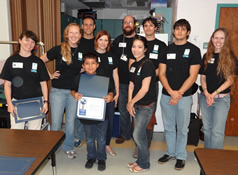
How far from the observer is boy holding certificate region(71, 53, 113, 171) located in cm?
231

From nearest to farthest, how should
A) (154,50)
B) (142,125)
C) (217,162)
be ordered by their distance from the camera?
1. (217,162)
2. (142,125)
3. (154,50)

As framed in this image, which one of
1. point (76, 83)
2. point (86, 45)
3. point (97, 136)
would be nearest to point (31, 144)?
point (76, 83)

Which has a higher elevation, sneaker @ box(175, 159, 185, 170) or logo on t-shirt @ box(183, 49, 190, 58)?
logo on t-shirt @ box(183, 49, 190, 58)

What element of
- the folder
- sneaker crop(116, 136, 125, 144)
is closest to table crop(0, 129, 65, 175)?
the folder

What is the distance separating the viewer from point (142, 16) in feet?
25.1

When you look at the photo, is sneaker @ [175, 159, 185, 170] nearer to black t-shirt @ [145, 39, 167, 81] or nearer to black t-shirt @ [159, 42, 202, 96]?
black t-shirt @ [159, 42, 202, 96]

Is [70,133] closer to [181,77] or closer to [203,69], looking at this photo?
[181,77]

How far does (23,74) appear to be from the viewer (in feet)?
7.29

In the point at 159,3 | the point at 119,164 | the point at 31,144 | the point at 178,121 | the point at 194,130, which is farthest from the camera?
the point at 159,3

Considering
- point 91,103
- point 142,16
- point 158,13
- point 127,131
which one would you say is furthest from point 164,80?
point 142,16

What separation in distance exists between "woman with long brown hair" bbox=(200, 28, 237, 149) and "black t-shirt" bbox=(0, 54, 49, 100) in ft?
5.86

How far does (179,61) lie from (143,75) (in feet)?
1.59

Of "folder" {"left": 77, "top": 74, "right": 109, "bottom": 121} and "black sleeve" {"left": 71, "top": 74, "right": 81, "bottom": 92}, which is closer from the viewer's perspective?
"folder" {"left": 77, "top": 74, "right": 109, "bottom": 121}

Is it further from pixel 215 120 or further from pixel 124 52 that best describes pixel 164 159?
pixel 124 52
